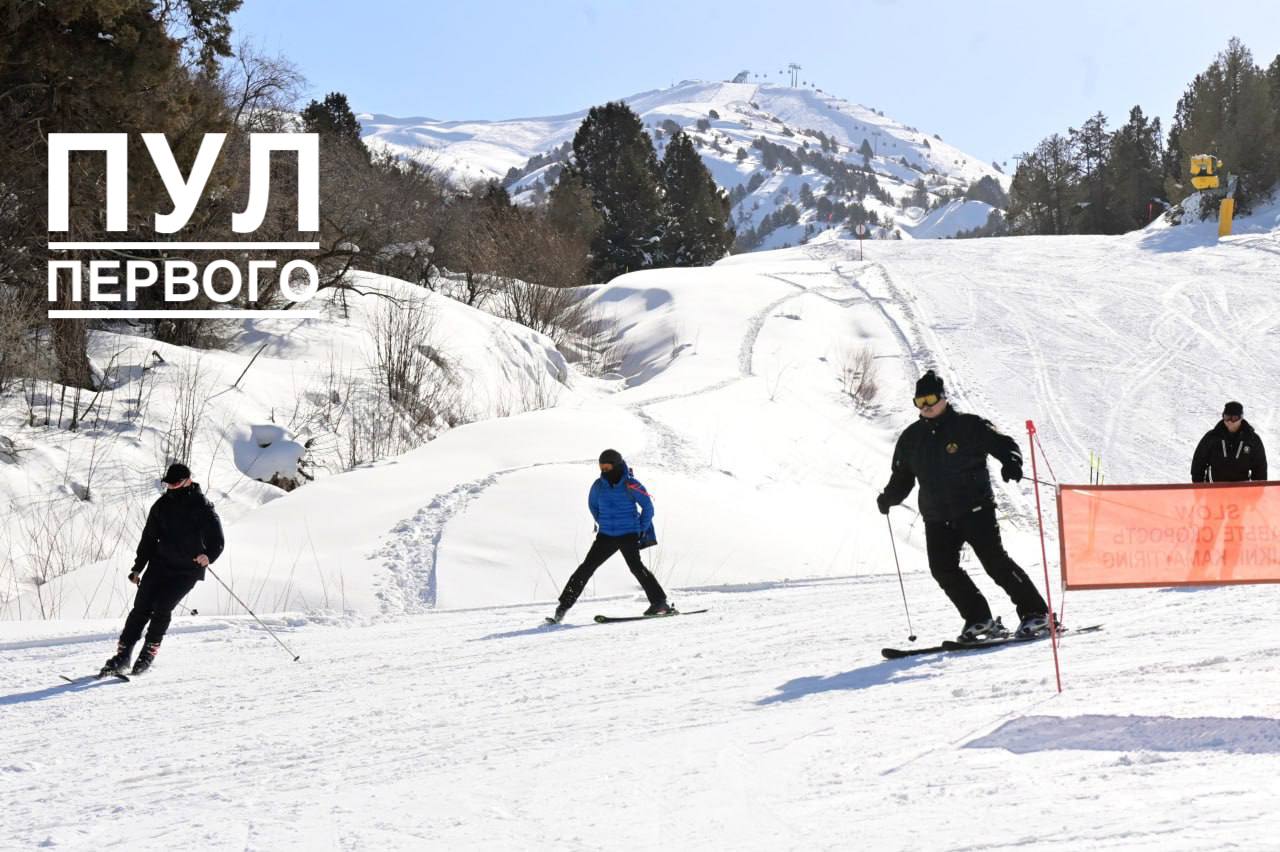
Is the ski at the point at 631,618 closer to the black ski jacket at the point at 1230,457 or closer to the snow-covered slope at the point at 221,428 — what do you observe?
the snow-covered slope at the point at 221,428

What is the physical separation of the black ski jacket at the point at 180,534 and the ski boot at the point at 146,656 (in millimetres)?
623

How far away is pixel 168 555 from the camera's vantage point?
922 cm

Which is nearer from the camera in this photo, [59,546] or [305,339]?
[59,546]

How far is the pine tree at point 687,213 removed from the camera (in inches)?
2457

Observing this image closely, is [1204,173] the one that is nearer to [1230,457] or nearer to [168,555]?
[1230,457]

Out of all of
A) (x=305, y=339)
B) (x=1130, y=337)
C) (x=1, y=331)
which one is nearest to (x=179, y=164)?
(x=1, y=331)

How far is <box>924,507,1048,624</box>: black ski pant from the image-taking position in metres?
7.99

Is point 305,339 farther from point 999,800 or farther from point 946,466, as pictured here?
point 999,800

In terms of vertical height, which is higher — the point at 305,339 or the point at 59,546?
the point at 305,339

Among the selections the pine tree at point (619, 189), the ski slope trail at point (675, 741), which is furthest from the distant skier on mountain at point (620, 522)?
the pine tree at point (619, 189)

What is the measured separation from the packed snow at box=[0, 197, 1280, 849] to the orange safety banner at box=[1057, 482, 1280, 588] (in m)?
0.54

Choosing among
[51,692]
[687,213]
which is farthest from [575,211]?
[51,692]

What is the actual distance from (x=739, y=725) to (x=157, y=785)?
325 centimetres

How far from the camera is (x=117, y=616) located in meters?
12.7
